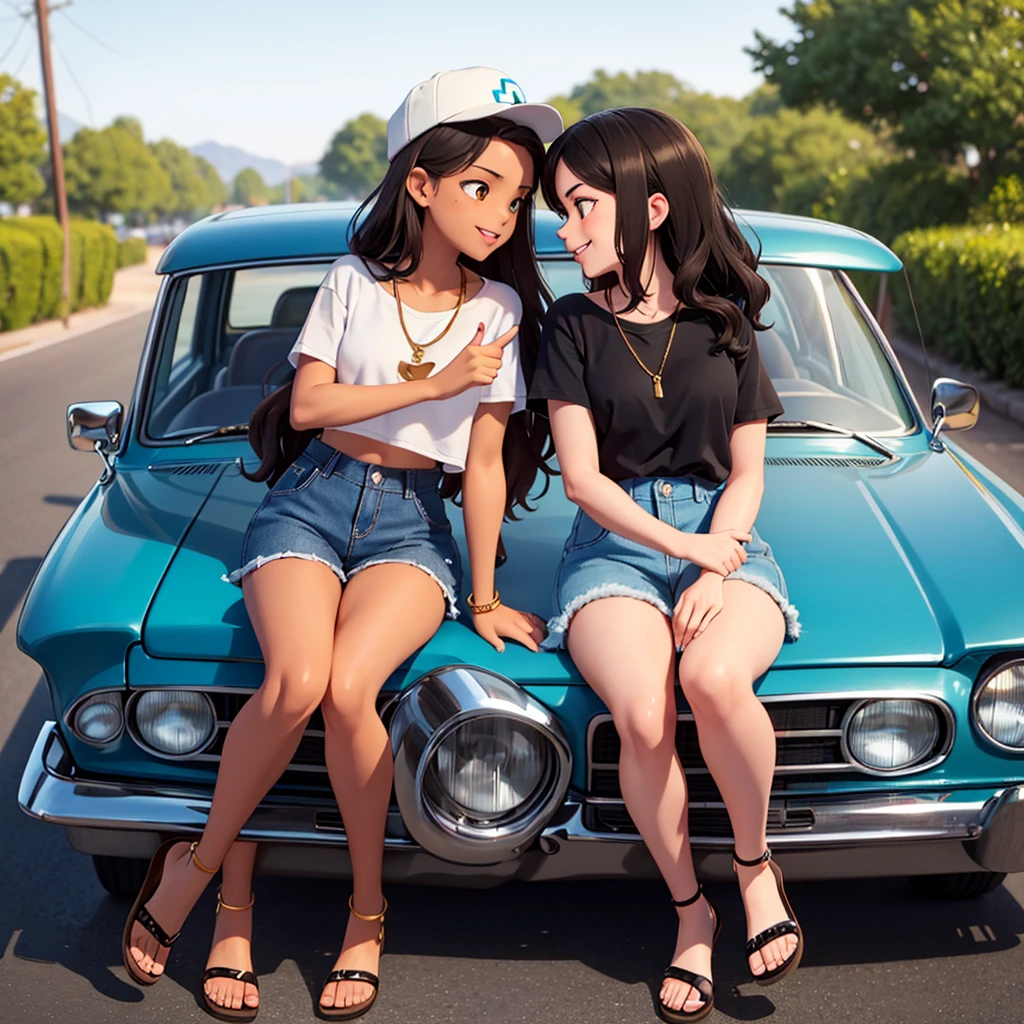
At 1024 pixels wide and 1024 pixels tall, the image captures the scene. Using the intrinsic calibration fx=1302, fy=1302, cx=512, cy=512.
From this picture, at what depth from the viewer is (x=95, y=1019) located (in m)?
2.91

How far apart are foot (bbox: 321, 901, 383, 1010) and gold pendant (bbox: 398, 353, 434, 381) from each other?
119 centimetres

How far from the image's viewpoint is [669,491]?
305 cm

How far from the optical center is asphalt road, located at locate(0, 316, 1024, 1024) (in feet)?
9.65

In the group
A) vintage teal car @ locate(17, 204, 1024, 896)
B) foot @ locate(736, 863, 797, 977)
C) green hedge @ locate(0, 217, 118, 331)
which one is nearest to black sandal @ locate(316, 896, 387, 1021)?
vintage teal car @ locate(17, 204, 1024, 896)

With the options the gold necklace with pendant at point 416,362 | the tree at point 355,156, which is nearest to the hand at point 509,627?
the gold necklace with pendant at point 416,362

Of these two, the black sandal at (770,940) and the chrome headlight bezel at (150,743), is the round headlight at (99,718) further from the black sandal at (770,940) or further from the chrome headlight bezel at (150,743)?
the black sandal at (770,940)

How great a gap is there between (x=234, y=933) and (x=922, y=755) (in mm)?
1568

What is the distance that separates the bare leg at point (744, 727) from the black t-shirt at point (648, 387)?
0.46m

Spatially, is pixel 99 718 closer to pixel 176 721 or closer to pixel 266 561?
pixel 176 721

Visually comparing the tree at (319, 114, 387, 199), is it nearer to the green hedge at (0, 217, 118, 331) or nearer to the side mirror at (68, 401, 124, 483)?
the green hedge at (0, 217, 118, 331)

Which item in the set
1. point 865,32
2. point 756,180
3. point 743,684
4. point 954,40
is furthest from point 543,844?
point 756,180

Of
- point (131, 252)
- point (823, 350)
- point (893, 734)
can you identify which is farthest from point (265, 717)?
point (131, 252)

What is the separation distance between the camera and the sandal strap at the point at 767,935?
2.73m

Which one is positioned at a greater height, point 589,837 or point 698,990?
point 589,837
